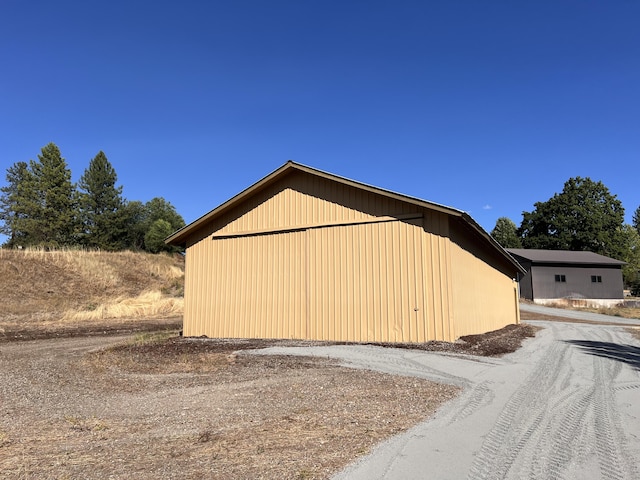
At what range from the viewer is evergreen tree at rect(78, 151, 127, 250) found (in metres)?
45.2

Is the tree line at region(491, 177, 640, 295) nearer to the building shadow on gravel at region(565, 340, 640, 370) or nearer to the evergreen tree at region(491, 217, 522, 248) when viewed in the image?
the evergreen tree at region(491, 217, 522, 248)

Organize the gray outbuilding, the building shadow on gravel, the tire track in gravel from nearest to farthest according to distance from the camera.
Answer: the tire track in gravel → the building shadow on gravel → the gray outbuilding

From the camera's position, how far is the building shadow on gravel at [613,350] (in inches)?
392

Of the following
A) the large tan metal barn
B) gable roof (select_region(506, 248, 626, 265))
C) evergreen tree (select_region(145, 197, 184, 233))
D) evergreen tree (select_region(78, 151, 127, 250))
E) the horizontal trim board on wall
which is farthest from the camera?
evergreen tree (select_region(145, 197, 184, 233))

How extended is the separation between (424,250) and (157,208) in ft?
188

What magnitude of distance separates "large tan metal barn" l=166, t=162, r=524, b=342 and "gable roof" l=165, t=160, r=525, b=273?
0.12 ft

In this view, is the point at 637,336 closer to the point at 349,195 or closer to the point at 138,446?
the point at 349,195

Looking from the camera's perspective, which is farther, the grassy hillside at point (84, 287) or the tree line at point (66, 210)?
the tree line at point (66, 210)

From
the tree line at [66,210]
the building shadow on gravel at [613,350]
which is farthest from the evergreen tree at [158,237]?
the building shadow on gravel at [613,350]

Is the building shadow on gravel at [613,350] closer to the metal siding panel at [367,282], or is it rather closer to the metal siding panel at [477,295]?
the metal siding panel at [477,295]

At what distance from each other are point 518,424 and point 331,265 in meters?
8.25

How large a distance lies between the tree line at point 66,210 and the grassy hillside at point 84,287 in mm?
6494

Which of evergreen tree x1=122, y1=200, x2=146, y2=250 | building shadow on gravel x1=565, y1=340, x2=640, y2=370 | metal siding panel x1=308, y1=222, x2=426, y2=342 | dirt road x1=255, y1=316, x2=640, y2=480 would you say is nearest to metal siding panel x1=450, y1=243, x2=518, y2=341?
metal siding panel x1=308, y1=222, x2=426, y2=342

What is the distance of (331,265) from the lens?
42.5 ft
